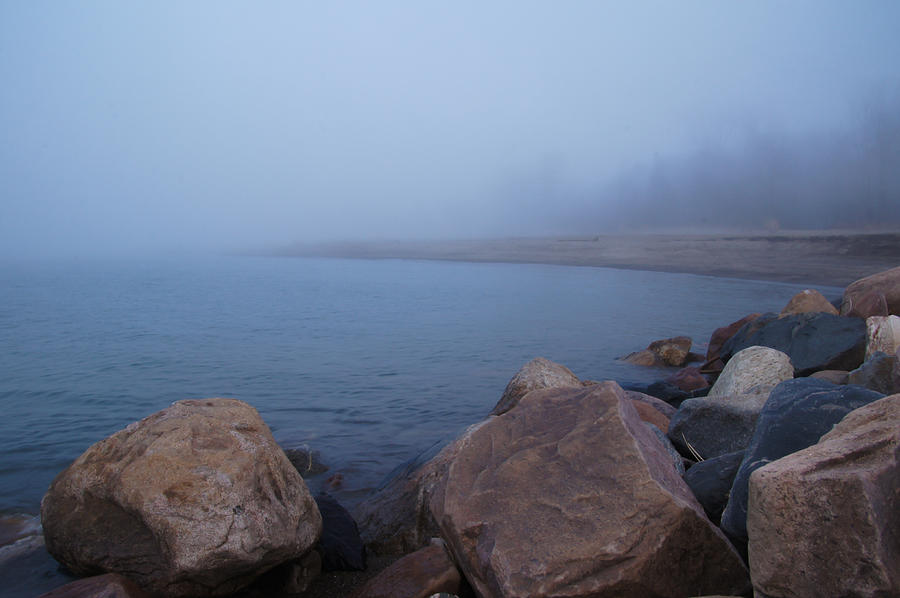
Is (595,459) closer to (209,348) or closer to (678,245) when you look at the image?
(209,348)

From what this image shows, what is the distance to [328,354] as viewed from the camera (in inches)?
617

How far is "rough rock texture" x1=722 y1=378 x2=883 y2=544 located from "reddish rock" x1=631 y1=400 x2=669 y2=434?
2800 millimetres

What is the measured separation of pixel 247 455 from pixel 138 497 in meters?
0.68

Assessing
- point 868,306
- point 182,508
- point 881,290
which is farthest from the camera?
point 881,290

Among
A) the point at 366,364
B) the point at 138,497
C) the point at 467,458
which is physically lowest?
the point at 366,364

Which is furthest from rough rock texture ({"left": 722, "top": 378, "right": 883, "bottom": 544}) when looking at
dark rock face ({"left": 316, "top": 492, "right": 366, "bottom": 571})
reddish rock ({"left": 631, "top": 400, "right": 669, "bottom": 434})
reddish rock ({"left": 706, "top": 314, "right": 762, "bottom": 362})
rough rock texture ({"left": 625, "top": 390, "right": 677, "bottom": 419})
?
reddish rock ({"left": 706, "top": 314, "right": 762, "bottom": 362})

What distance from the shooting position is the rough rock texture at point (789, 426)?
3.30 meters

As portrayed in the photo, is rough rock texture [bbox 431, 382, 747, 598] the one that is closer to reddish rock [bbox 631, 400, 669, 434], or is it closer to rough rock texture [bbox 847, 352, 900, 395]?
rough rock texture [bbox 847, 352, 900, 395]

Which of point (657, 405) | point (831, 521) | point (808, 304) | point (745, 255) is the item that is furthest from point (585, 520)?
point (745, 255)

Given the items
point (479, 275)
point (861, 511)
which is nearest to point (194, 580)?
point (861, 511)

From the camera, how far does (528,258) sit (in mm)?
60594

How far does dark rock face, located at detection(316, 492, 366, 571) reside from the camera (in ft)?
15.3

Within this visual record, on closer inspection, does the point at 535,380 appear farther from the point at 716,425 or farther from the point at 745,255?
the point at 745,255

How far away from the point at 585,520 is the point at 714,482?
158cm
